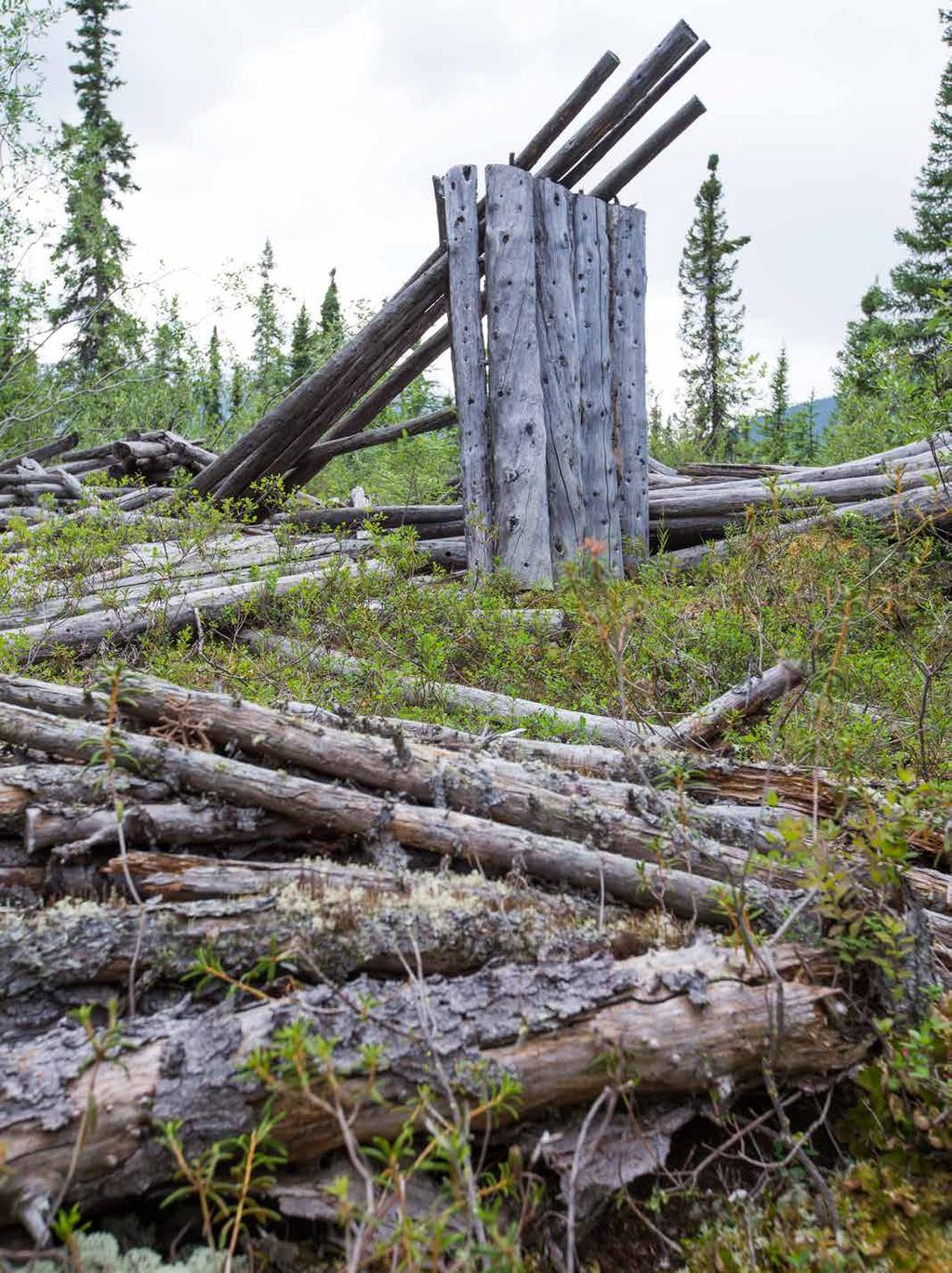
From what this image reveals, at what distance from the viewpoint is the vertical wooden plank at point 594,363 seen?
24.0 ft

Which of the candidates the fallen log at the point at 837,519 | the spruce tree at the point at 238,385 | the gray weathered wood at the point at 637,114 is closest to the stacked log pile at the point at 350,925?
the fallen log at the point at 837,519

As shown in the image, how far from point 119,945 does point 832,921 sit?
1.74 meters

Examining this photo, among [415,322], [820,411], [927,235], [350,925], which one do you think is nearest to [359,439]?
[415,322]

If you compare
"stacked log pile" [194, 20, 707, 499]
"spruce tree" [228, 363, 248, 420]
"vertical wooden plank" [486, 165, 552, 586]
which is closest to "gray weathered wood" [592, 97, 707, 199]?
"stacked log pile" [194, 20, 707, 499]

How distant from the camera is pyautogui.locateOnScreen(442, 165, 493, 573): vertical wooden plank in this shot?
23.2 feet

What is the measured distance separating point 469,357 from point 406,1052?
624 cm

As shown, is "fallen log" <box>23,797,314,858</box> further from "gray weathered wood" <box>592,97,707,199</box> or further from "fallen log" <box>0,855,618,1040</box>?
"gray weathered wood" <box>592,97,707,199</box>

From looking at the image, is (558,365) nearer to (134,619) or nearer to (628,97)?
(628,97)

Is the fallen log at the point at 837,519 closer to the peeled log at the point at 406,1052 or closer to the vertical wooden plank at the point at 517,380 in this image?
the vertical wooden plank at the point at 517,380

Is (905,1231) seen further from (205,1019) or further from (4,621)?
(4,621)

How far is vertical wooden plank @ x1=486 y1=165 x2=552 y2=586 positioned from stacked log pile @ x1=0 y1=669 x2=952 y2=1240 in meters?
4.38

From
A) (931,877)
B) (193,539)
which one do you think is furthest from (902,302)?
(931,877)

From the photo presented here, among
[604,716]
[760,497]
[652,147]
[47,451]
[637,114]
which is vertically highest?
[637,114]

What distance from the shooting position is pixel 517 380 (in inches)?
273
